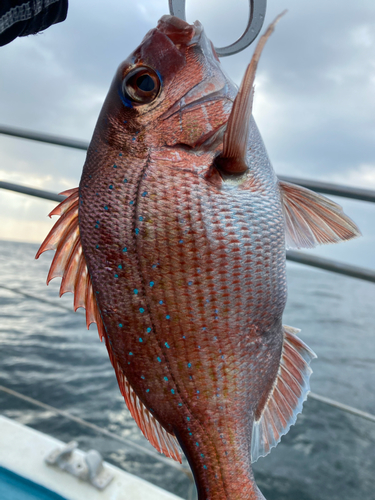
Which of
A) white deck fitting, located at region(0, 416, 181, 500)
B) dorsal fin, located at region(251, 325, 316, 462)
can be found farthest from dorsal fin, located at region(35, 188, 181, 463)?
white deck fitting, located at region(0, 416, 181, 500)

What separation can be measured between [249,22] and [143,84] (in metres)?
0.28

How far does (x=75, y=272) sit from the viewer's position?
2.39 ft

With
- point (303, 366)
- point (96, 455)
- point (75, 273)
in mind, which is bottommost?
point (96, 455)

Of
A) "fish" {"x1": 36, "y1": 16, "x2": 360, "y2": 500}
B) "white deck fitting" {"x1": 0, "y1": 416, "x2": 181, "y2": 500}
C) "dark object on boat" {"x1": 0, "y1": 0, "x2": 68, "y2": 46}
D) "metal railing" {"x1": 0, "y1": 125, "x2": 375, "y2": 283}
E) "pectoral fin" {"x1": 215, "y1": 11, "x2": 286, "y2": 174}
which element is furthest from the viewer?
"white deck fitting" {"x1": 0, "y1": 416, "x2": 181, "y2": 500}

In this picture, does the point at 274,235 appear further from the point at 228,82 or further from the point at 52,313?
the point at 52,313

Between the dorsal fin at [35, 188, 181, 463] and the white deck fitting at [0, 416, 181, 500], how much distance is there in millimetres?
971

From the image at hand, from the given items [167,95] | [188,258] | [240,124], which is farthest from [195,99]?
[188,258]

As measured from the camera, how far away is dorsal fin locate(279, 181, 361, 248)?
2.35ft

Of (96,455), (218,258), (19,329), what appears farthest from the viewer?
(19,329)

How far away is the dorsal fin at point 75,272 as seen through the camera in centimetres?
67

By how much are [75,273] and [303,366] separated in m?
0.52

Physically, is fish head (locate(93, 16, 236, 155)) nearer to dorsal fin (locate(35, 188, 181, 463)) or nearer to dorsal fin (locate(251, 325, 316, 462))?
dorsal fin (locate(35, 188, 181, 463))

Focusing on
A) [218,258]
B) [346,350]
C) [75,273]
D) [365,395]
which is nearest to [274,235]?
[218,258]

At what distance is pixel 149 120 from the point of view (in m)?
0.64
